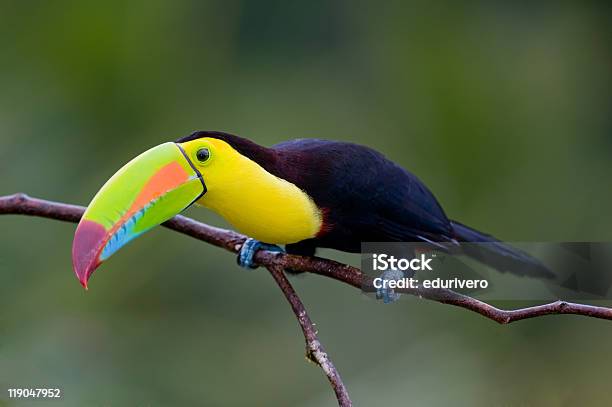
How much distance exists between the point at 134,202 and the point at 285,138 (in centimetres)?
184

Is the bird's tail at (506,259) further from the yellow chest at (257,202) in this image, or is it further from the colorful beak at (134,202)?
the colorful beak at (134,202)

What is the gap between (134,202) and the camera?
1880 mm

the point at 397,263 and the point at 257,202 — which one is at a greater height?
the point at 257,202

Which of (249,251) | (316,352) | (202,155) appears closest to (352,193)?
(249,251)

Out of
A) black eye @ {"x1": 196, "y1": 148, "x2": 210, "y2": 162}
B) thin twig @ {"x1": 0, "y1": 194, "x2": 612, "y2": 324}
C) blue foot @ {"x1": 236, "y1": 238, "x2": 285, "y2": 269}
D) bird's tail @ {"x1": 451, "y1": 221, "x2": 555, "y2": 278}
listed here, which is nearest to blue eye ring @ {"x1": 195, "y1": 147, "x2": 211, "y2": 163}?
black eye @ {"x1": 196, "y1": 148, "x2": 210, "y2": 162}

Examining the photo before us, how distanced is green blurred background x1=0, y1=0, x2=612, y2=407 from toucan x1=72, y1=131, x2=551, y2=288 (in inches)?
33.2

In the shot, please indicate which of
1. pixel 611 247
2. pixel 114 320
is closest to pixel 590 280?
pixel 611 247

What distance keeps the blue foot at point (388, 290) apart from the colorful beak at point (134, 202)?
0.50 meters

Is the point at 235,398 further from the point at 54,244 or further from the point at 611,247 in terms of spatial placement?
the point at 611,247

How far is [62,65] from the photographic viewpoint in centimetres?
387

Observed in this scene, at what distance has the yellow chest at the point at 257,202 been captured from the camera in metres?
2.03

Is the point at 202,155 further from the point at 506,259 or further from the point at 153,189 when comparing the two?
the point at 506,259

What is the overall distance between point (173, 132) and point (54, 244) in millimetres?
705

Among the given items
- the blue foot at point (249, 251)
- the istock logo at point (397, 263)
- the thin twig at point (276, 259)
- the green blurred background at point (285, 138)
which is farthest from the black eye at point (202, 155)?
the green blurred background at point (285, 138)
